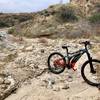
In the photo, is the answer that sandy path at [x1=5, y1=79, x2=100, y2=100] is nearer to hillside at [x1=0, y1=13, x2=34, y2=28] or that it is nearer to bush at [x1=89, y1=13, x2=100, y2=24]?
bush at [x1=89, y1=13, x2=100, y2=24]

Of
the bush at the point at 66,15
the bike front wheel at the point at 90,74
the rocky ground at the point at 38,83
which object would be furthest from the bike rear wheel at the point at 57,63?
Answer: the bush at the point at 66,15

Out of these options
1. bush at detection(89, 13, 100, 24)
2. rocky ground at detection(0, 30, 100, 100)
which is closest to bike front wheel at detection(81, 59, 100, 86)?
rocky ground at detection(0, 30, 100, 100)

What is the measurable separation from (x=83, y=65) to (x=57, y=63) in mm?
1489

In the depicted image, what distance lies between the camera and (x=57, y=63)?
40.8ft

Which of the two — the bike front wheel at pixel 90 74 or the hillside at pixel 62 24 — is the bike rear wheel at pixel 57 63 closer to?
the bike front wheel at pixel 90 74

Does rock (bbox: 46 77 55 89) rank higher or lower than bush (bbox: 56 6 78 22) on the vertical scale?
lower

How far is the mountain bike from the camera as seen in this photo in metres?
11.0

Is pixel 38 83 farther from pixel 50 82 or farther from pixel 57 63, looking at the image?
Result: pixel 57 63

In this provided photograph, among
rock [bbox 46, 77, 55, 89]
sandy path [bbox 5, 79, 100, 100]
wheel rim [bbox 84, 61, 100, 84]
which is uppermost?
wheel rim [bbox 84, 61, 100, 84]

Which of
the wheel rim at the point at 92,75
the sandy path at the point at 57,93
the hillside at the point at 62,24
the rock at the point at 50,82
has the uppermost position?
the hillside at the point at 62,24

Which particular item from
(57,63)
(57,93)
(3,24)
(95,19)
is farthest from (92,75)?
(3,24)

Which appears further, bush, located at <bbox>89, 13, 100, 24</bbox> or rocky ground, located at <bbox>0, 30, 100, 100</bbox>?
bush, located at <bbox>89, 13, 100, 24</bbox>

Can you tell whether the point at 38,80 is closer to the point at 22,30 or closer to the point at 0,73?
the point at 0,73

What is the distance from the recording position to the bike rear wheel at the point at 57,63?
1234 cm
